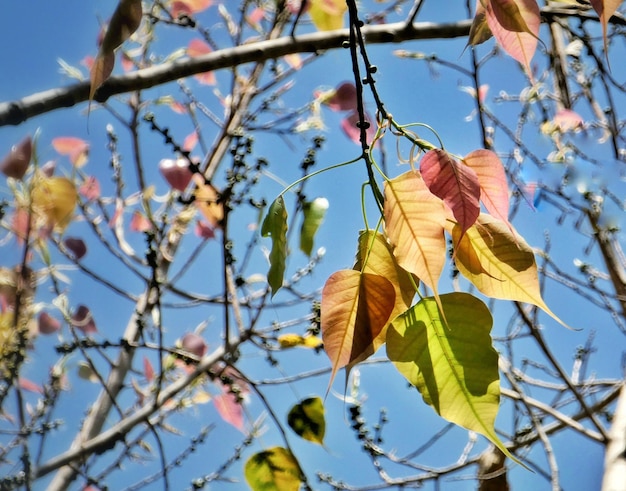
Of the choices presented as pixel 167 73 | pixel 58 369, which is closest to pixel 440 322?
pixel 167 73

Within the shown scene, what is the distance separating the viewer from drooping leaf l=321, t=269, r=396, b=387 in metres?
0.30

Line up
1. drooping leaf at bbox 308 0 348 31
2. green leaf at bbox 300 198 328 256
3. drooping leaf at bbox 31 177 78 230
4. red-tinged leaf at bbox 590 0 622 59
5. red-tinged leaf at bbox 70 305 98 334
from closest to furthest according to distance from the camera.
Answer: red-tinged leaf at bbox 590 0 622 59
green leaf at bbox 300 198 328 256
drooping leaf at bbox 308 0 348 31
drooping leaf at bbox 31 177 78 230
red-tinged leaf at bbox 70 305 98 334

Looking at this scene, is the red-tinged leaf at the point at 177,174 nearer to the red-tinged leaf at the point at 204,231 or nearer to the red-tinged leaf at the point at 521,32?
the red-tinged leaf at the point at 204,231

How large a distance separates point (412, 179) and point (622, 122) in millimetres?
1027

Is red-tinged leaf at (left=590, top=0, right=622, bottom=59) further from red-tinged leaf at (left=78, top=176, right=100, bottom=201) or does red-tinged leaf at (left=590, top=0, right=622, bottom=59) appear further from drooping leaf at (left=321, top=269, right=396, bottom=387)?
red-tinged leaf at (left=78, top=176, right=100, bottom=201)

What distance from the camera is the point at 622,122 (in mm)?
1153

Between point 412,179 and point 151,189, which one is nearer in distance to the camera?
point 412,179

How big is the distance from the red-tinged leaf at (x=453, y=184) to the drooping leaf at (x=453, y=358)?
43mm

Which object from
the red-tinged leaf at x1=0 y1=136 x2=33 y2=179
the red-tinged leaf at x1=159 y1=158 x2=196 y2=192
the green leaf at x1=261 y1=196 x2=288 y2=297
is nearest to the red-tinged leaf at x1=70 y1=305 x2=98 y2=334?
→ the red-tinged leaf at x1=159 y1=158 x2=196 y2=192

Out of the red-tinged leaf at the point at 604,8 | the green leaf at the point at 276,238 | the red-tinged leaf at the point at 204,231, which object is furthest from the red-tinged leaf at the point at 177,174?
the red-tinged leaf at the point at 604,8

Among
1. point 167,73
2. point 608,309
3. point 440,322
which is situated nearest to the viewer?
point 440,322

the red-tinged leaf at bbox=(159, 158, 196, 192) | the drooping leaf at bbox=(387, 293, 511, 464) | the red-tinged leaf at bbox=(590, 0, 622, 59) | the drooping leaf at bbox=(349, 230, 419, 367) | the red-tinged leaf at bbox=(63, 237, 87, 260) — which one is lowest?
the drooping leaf at bbox=(387, 293, 511, 464)

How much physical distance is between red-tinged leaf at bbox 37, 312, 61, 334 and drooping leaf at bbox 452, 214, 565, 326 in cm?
95

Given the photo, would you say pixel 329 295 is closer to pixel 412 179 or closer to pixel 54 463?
pixel 412 179
